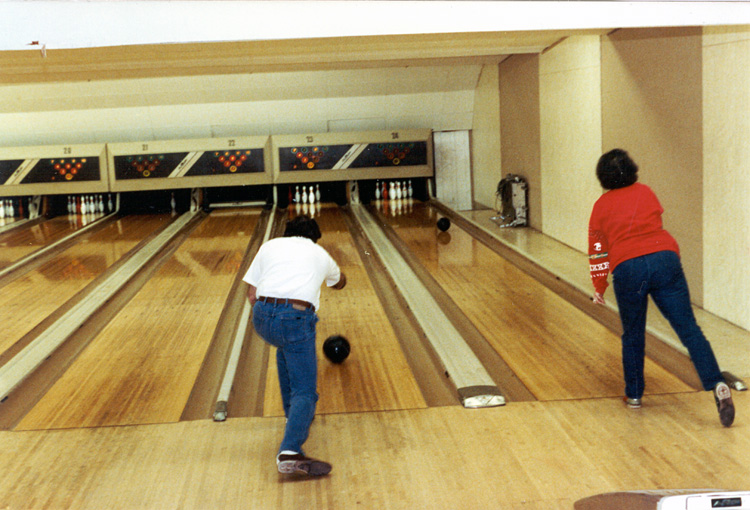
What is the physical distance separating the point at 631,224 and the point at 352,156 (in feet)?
20.7

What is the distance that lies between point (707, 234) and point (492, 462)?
8.02 feet

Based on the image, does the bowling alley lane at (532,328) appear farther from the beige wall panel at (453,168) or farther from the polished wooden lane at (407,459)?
the beige wall panel at (453,168)

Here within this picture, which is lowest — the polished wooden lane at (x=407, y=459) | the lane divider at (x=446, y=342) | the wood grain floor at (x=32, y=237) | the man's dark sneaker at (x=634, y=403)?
the polished wooden lane at (x=407, y=459)

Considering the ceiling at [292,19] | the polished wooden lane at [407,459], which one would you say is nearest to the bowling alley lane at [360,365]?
the polished wooden lane at [407,459]

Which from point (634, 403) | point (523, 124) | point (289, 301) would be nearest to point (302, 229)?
point (289, 301)

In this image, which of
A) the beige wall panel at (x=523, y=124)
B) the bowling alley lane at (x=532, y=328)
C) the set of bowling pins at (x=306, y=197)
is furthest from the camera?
the set of bowling pins at (x=306, y=197)

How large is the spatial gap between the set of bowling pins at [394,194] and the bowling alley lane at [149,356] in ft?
10.6

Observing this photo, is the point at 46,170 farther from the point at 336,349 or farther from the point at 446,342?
the point at 446,342

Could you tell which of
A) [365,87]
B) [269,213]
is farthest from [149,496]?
[365,87]

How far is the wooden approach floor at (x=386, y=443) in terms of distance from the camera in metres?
2.45

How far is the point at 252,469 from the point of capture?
2.69 m

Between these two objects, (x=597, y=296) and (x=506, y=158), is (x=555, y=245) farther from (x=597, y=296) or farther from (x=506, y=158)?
(x=597, y=296)

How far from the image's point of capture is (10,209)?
909 cm

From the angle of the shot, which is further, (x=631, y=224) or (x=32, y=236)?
(x=32, y=236)
